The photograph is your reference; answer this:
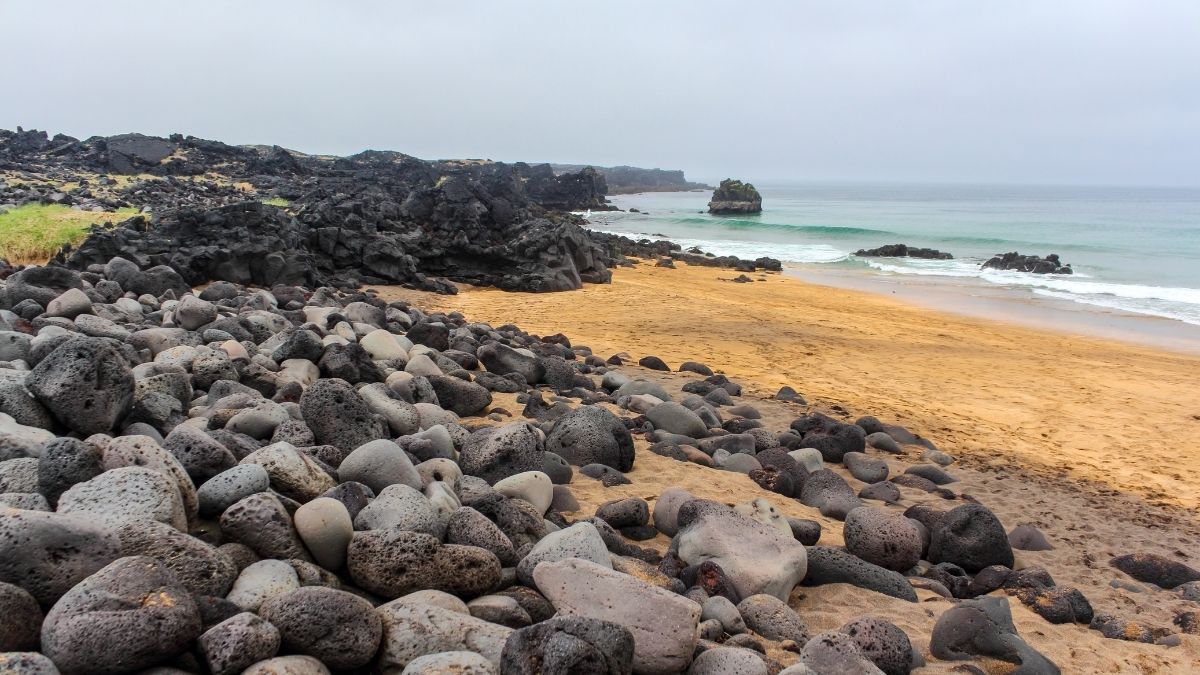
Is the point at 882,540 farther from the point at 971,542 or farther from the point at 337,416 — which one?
the point at 337,416

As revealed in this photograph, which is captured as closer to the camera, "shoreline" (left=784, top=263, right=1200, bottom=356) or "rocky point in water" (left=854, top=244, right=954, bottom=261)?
"shoreline" (left=784, top=263, right=1200, bottom=356)

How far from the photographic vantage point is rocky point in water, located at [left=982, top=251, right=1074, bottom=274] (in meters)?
30.6

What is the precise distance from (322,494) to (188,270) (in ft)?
36.5

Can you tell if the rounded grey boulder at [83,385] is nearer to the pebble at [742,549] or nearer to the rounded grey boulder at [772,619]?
the pebble at [742,549]

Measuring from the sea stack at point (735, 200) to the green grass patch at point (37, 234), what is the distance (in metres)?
64.0

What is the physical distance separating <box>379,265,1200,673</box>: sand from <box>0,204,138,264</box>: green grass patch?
19.8 feet

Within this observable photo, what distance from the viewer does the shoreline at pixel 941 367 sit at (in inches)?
328

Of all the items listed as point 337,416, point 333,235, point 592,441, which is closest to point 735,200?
point 333,235

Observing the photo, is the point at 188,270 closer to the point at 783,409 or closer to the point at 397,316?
the point at 397,316

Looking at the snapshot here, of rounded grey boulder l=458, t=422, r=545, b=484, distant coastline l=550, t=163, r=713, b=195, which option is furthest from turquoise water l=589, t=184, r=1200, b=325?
distant coastline l=550, t=163, r=713, b=195

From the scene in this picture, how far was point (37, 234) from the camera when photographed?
13906 mm

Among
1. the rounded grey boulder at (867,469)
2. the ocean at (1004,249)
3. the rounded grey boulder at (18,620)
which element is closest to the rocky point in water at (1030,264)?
the ocean at (1004,249)

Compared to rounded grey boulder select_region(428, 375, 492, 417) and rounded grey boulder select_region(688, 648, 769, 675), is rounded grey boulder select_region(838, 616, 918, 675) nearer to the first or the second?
rounded grey boulder select_region(688, 648, 769, 675)

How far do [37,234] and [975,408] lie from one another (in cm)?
1559
